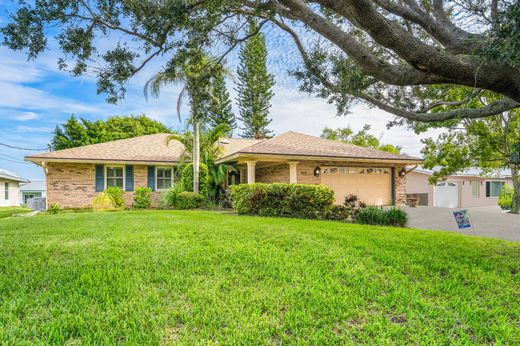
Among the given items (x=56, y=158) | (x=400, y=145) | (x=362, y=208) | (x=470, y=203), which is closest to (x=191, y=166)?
(x=56, y=158)

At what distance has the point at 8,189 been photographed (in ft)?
96.6

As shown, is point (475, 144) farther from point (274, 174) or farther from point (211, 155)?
point (211, 155)

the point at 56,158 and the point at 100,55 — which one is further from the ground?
the point at 100,55

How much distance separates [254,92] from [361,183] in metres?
18.3

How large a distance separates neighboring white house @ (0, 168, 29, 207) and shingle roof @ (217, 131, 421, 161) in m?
23.8

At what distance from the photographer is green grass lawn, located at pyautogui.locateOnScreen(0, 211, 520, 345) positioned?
8.44ft

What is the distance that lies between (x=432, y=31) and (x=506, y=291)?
4533mm

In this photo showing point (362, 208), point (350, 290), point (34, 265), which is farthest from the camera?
point (362, 208)

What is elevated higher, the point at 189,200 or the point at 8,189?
the point at 8,189

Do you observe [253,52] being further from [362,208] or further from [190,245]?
[190,245]

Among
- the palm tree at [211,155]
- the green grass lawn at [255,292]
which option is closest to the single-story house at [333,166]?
the palm tree at [211,155]

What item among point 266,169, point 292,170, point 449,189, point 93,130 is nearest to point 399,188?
point 292,170

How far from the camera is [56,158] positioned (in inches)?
601

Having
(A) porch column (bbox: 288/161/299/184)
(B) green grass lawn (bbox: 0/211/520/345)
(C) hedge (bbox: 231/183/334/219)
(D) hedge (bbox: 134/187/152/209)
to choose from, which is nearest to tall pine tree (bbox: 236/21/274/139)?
(D) hedge (bbox: 134/187/152/209)
